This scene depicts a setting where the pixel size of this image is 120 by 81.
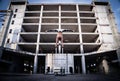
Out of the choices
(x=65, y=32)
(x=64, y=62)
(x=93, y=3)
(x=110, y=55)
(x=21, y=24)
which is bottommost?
(x=64, y=62)

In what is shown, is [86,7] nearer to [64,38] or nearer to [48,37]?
[64,38]

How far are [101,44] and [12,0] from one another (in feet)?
110

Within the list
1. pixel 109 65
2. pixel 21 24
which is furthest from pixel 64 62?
pixel 21 24

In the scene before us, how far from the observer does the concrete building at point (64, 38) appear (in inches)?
973

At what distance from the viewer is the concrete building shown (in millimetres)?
24703

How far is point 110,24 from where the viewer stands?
108ft

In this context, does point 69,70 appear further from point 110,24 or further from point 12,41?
point 110,24

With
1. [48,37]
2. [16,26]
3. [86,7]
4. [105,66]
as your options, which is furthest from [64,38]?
[16,26]

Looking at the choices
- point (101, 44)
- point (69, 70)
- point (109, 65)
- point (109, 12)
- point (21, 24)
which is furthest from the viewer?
→ point (109, 12)

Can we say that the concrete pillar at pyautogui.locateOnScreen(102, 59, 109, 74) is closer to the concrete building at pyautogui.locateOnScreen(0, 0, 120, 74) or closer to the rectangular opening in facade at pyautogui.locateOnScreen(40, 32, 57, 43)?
the concrete building at pyautogui.locateOnScreen(0, 0, 120, 74)

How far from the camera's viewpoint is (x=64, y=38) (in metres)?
33.4

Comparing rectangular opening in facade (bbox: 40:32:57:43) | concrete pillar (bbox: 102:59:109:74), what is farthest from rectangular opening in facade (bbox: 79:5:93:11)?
concrete pillar (bbox: 102:59:109:74)

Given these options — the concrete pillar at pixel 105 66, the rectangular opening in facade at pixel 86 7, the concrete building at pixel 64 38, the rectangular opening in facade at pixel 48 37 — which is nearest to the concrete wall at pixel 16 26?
the concrete building at pixel 64 38

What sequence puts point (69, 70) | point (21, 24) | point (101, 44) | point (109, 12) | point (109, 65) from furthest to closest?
point (109, 12) < point (21, 24) < point (101, 44) < point (109, 65) < point (69, 70)
